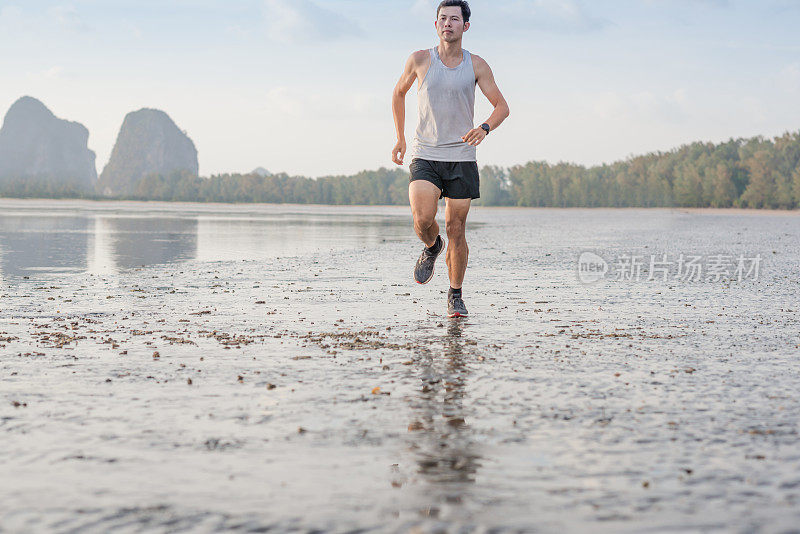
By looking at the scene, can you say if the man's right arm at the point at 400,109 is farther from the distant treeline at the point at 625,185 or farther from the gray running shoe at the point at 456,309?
the distant treeline at the point at 625,185

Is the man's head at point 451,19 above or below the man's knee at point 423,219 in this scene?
above

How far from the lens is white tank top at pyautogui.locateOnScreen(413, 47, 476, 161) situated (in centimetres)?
790

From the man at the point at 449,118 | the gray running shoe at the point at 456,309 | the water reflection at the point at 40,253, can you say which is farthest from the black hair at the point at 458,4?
the water reflection at the point at 40,253

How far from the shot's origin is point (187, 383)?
4848mm

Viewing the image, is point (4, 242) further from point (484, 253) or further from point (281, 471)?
point (281, 471)

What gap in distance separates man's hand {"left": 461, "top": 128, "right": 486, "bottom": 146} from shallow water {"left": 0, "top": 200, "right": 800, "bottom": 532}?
161 cm

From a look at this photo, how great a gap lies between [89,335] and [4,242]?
605 inches

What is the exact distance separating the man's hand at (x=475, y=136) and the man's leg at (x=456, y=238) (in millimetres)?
622

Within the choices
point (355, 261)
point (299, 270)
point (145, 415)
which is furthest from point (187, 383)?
point (355, 261)

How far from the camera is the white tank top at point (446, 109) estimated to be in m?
7.90

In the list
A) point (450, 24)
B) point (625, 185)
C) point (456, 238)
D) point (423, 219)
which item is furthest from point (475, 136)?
point (625, 185)

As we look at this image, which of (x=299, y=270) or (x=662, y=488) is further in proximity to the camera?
(x=299, y=270)

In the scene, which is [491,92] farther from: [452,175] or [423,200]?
[423,200]

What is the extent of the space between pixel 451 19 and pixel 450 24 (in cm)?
5
